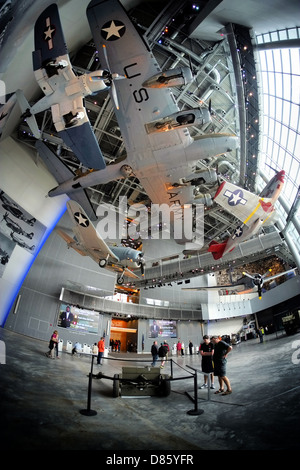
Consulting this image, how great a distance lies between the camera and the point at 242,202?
1230 cm

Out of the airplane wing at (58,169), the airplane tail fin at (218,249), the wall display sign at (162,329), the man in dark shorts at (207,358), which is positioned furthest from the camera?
the wall display sign at (162,329)

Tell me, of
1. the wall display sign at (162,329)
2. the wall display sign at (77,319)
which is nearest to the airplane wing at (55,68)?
the wall display sign at (77,319)

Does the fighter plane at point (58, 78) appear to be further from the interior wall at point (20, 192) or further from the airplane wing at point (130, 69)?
the interior wall at point (20, 192)

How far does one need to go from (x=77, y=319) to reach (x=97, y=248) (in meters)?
10.5

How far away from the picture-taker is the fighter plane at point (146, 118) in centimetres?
786

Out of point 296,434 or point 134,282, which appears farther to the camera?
point 134,282

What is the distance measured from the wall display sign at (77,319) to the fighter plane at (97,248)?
7.74m

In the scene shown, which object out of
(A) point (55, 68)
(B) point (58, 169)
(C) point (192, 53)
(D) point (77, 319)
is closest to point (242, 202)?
(C) point (192, 53)

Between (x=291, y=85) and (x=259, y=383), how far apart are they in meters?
15.4

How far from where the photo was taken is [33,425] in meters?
3.26

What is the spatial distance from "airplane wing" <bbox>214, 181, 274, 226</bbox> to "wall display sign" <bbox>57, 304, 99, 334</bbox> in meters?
15.7

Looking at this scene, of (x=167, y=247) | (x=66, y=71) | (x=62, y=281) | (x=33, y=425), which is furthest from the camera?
(x=167, y=247)
